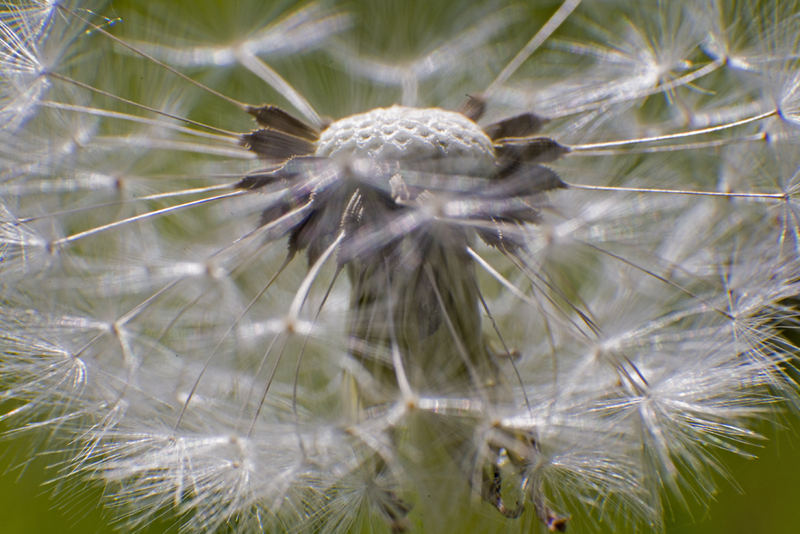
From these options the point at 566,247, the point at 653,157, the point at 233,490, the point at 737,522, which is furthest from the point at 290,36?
the point at 737,522

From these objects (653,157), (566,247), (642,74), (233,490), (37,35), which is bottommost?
(233,490)

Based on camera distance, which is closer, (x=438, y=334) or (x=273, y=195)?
(x=438, y=334)

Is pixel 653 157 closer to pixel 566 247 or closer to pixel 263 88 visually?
pixel 566 247

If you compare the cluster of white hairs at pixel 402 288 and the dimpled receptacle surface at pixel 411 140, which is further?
the dimpled receptacle surface at pixel 411 140

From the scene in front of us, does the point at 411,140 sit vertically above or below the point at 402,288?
above

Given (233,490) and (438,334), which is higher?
(438,334)

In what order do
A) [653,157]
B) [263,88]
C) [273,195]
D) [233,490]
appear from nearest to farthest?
[233,490] → [273,195] → [653,157] → [263,88]

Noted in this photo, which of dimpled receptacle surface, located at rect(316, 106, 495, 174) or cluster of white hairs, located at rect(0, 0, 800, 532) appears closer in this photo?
cluster of white hairs, located at rect(0, 0, 800, 532)

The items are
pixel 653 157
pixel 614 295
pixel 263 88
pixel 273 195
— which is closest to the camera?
pixel 273 195
